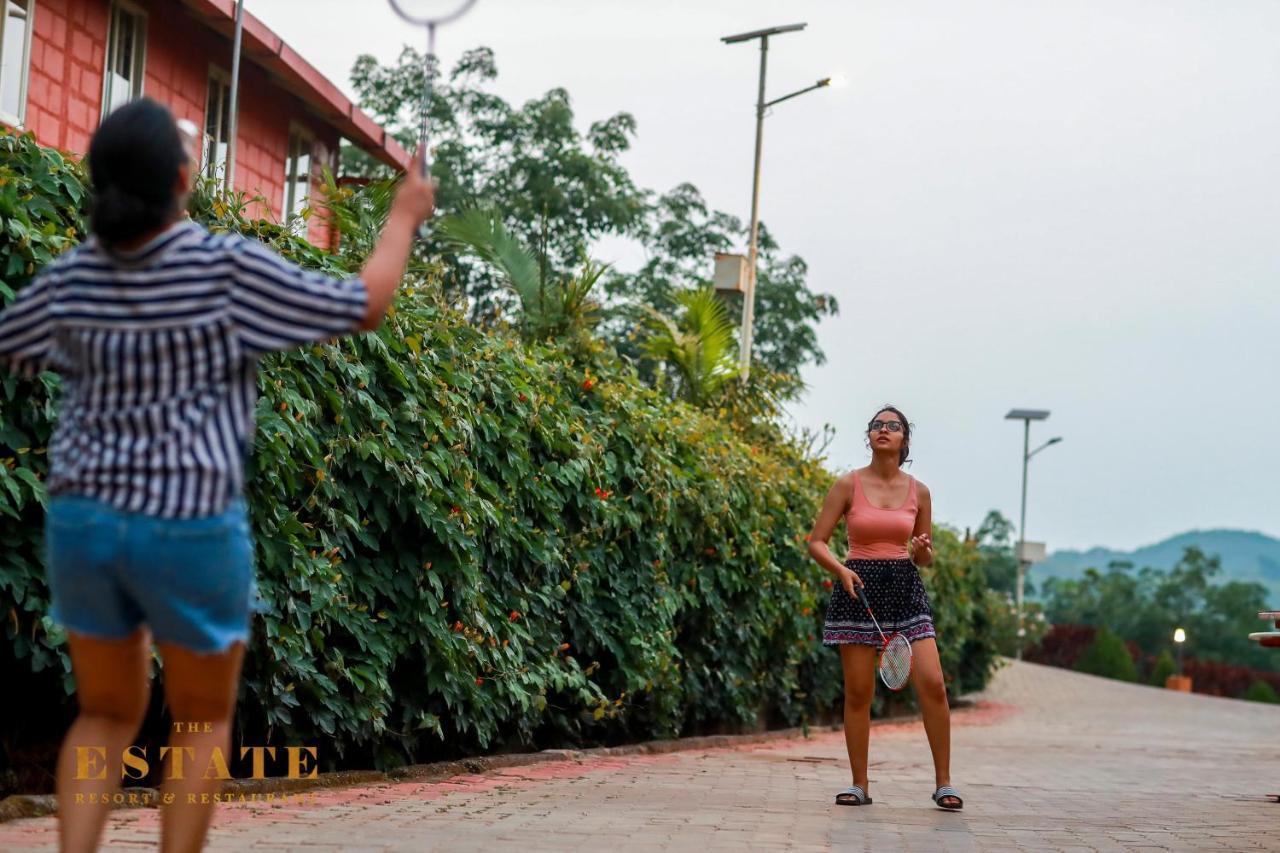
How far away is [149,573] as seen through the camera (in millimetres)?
3455

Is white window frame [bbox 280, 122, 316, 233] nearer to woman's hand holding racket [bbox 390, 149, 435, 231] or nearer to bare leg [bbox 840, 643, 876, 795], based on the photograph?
bare leg [bbox 840, 643, 876, 795]

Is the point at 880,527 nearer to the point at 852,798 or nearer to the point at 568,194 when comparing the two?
the point at 852,798

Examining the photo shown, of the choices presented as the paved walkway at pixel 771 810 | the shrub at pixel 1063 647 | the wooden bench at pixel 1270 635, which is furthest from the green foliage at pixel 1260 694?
the wooden bench at pixel 1270 635

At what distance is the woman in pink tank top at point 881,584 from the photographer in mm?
8172

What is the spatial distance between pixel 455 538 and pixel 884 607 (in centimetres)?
227

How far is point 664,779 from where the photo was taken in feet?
30.6

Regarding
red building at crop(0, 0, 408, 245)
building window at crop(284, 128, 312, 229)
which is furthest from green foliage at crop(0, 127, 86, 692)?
building window at crop(284, 128, 312, 229)

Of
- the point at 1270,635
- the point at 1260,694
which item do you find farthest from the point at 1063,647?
the point at 1270,635

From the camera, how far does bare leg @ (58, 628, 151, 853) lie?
11.9 ft

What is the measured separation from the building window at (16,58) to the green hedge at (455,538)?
786 centimetres

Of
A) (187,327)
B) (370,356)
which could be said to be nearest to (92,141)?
(187,327)

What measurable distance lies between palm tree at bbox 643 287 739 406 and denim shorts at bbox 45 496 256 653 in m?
14.7

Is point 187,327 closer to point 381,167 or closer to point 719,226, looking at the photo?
point 381,167

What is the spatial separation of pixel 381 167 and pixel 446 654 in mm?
30236
